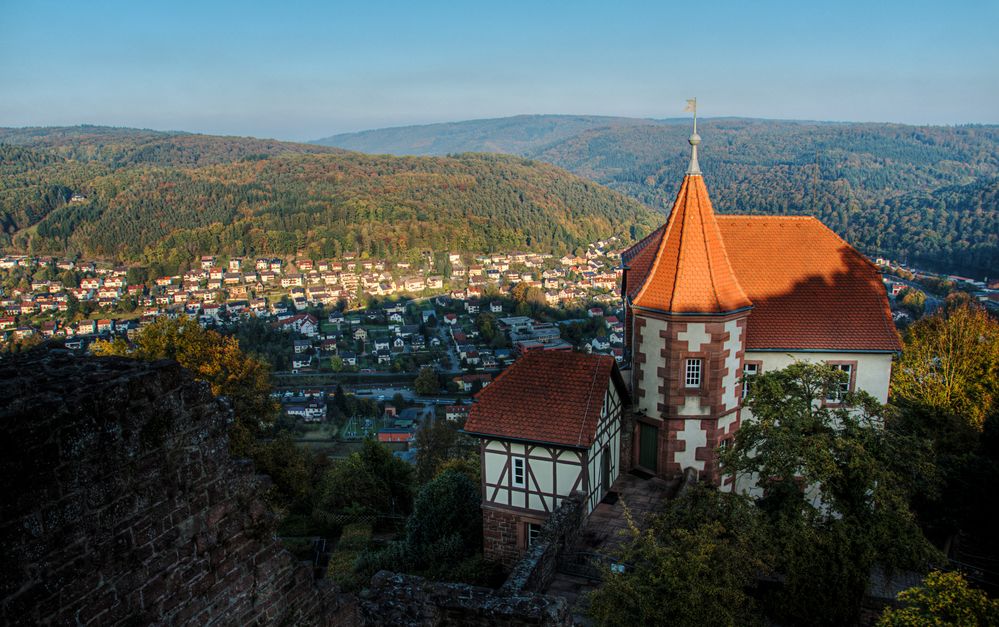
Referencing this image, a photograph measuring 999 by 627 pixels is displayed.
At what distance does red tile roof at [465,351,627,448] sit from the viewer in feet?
49.6

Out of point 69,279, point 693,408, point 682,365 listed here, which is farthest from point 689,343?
point 69,279

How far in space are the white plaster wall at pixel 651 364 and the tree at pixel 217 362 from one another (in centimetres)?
1302

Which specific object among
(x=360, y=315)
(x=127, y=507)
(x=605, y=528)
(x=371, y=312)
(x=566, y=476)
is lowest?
(x=360, y=315)

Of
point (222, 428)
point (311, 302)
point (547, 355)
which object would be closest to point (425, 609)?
point (222, 428)

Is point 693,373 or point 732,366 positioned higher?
point 732,366

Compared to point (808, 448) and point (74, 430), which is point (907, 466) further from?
point (74, 430)

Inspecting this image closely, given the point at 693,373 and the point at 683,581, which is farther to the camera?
the point at 693,373

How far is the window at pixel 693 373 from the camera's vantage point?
16828 millimetres

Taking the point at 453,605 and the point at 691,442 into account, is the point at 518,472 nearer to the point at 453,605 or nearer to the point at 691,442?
the point at 691,442

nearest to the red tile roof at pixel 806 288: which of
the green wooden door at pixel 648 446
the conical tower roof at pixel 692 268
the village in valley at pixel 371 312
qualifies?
the conical tower roof at pixel 692 268

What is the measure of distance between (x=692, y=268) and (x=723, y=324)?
63.2 inches

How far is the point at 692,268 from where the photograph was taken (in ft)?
55.1

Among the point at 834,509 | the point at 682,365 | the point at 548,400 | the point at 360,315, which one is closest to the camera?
the point at 834,509

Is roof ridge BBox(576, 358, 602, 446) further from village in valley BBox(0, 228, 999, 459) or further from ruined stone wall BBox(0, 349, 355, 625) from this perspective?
village in valley BBox(0, 228, 999, 459)
